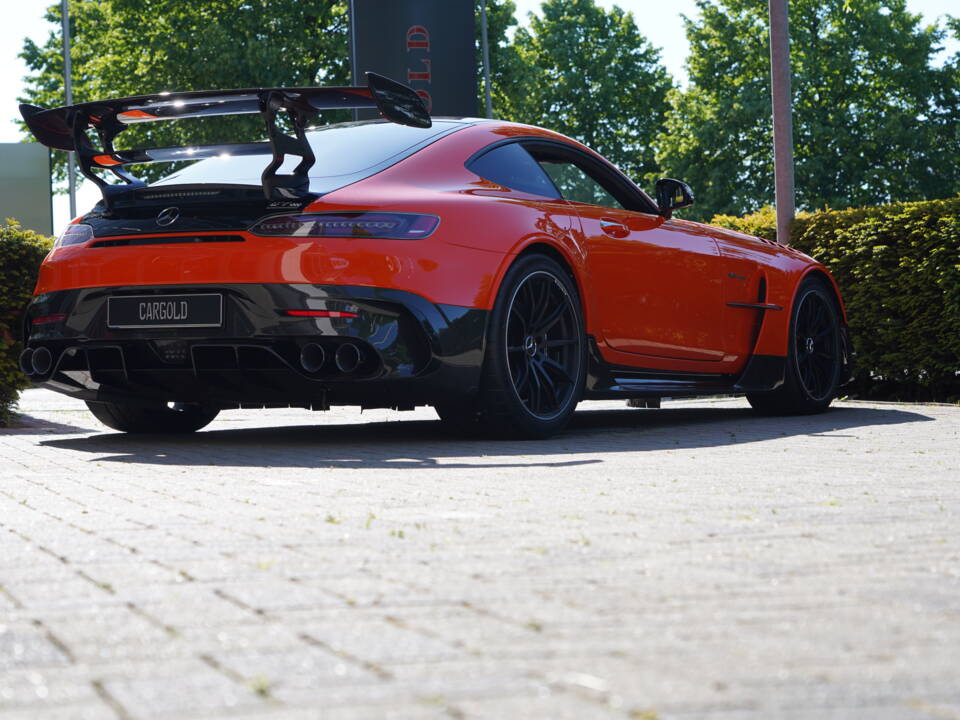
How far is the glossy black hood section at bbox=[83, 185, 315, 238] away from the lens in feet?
21.4

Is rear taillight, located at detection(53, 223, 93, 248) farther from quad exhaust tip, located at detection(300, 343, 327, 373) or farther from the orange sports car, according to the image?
quad exhaust tip, located at detection(300, 343, 327, 373)

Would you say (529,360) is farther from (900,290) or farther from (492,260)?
(900,290)

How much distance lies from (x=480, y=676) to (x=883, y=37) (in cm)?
4523

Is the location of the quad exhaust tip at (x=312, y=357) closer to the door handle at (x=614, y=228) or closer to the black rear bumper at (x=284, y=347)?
the black rear bumper at (x=284, y=347)

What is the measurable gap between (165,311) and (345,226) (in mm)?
918

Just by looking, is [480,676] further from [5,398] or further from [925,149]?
[925,149]

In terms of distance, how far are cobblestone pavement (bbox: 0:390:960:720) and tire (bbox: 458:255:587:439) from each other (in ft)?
2.32

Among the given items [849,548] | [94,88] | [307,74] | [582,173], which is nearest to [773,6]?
[582,173]

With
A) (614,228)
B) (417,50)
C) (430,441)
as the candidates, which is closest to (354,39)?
(417,50)

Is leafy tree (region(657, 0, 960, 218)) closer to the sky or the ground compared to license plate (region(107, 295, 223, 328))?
closer to the sky

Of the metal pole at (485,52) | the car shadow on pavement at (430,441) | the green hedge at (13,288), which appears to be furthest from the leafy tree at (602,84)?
the green hedge at (13,288)

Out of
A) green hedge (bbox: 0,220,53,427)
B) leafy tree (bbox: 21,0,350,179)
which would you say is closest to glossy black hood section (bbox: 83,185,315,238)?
green hedge (bbox: 0,220,53,427)

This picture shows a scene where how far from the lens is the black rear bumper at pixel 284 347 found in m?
6.33

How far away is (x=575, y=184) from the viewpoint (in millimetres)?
8070
